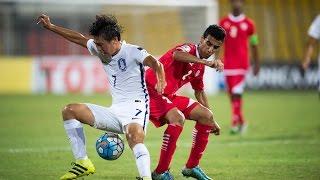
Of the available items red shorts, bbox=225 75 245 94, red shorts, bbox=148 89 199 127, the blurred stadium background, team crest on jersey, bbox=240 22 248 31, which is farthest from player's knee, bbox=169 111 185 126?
the blurred stadium background

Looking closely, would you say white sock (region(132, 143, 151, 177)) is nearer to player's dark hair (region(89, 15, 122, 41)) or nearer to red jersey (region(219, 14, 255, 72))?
player's dark hair (region(89, 15, 122, 41))

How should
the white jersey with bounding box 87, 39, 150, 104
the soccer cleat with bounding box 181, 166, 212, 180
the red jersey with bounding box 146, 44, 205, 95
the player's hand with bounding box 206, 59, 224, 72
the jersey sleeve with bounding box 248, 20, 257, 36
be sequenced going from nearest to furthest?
the player's hand with bounding box 206, 59, 224, 72 < the white jersey with bounding box 87, 39, 150, 104 < the soccer cleat with bounding box 181, 166, 212, 180 < the red jersey with bounding box 146, 44, 205, 95 < the jersey sleeve with bounding box 248, 20, 257, 36

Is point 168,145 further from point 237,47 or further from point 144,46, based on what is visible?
point 144,46

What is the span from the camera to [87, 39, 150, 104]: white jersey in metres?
8.61

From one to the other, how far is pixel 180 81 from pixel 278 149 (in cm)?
332

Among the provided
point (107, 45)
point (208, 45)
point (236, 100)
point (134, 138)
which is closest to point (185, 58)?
point (208, 45)

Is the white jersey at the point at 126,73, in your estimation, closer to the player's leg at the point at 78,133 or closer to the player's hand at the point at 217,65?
the player's leg at the point at 78,133

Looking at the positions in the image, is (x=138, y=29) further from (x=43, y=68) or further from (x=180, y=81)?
(x=180, y=81)

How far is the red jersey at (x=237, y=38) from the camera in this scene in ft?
51.3

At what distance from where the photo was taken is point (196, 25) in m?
27.2

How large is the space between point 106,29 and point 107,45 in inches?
7.0

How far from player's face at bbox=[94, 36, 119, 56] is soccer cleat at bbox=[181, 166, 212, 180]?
69.1 inches

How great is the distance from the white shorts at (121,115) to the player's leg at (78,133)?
0.09 m

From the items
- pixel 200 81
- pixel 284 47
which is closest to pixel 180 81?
pixel 200 81
